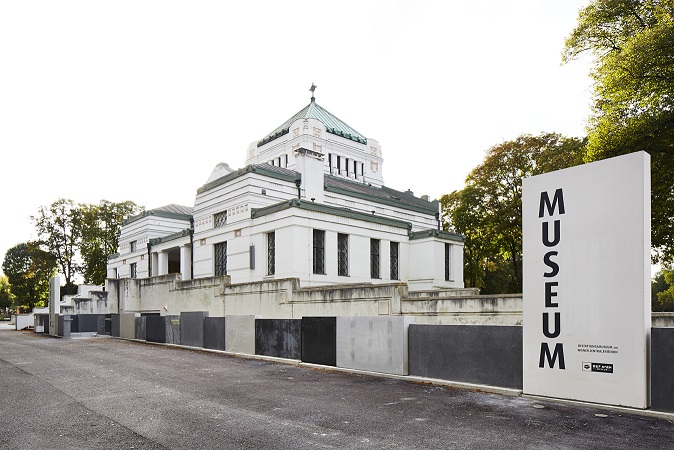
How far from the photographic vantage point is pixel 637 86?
2094 centimetres

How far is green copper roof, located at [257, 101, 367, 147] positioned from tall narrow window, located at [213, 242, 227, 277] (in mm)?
19340

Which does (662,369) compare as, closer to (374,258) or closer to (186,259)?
(374,258)

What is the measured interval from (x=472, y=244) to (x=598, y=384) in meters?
36.1

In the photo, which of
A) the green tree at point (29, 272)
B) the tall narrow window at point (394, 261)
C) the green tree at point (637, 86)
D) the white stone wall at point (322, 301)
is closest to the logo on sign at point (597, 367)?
the white stone wall at point (322, 301)

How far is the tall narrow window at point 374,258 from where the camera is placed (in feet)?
113

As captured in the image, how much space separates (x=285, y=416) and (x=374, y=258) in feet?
83.4

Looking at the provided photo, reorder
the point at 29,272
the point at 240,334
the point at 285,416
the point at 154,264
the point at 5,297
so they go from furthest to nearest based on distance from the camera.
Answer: the point at 5,297
the point at 29,272
the point at 154,264
the point at 240,334
the point at 285,416

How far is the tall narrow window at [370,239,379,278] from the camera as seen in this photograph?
3458 centimetres

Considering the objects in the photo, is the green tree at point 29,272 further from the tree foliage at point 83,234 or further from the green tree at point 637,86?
the green tree at point 637,86

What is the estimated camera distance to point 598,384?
10500 mm

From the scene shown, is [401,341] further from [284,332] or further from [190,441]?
[190,441]

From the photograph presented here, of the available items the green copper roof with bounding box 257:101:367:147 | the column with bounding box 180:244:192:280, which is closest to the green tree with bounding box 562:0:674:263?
the column with bounding box 180:244:192:280

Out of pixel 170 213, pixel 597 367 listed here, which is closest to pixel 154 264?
pixel 170 213

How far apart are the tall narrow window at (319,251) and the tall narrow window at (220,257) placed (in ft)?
23.9
